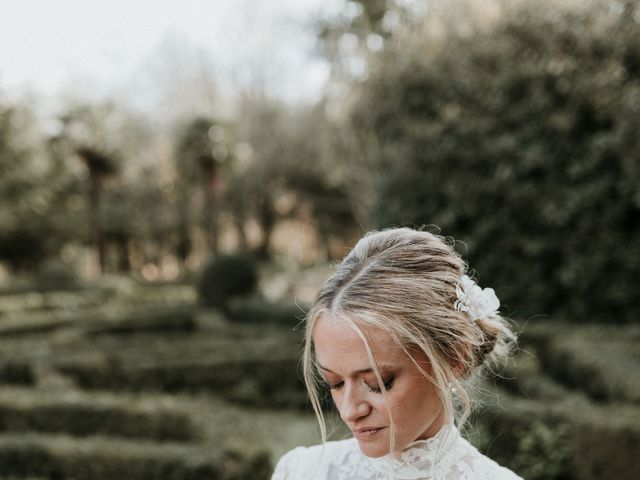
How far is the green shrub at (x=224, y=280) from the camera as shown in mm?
14336

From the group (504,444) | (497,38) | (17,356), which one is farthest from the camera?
(497,38)

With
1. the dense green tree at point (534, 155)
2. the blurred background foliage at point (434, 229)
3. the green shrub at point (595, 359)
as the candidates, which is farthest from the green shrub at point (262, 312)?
the green shrub at point (595, 359)

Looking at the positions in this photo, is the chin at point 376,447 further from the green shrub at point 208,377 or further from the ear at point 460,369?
the green shrub at point 208,377

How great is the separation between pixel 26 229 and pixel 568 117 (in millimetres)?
21035

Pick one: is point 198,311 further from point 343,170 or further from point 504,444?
point 504,444

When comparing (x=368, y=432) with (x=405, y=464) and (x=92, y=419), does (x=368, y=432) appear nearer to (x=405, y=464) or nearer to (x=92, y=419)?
(x=405, y=464)

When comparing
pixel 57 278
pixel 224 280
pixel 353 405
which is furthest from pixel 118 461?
pixel 57 278

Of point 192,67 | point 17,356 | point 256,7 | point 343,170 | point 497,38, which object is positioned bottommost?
point 17,356

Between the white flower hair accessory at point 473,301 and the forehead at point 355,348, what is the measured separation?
210 millimetres

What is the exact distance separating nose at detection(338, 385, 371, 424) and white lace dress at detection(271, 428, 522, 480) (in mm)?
193

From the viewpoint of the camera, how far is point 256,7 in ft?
82.8

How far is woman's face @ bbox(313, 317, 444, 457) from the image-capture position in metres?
1.20

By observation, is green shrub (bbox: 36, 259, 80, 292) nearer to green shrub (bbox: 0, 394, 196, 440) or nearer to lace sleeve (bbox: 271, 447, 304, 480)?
green shrub (bbox: 0, 394, 196, 440)

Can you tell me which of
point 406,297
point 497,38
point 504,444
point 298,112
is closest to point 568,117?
point 497,38
